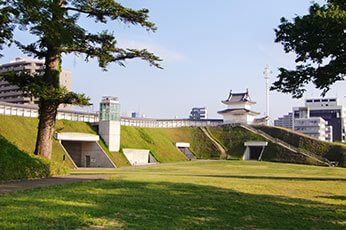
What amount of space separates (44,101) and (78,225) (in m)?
10.9

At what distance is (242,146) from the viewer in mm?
56219

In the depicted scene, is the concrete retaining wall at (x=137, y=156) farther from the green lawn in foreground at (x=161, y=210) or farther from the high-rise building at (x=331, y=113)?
the high-rise building at (x=331, y=113)

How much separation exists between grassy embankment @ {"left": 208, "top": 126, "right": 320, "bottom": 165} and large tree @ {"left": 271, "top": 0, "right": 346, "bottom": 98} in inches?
1350

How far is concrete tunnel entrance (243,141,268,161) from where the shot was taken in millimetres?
54156

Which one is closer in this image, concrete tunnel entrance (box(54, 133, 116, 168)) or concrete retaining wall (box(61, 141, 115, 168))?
concrete tunnel entrance (box(54, 133, 116, 168))

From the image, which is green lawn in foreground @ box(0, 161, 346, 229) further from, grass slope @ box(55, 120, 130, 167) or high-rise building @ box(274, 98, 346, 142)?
high-rise building @ box(274, 98, 346, 142)

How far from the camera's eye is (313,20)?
50.0 ft

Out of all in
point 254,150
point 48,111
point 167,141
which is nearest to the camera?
point 48,111

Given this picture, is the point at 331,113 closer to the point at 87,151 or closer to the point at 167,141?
the point at 167,141

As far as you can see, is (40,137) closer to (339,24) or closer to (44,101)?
(44,101)

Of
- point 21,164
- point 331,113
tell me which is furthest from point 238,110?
point 331,113

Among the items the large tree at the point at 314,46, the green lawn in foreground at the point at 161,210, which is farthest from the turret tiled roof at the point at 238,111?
the green lawn in foreground at the point at 161,210

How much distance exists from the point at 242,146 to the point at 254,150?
132 inches

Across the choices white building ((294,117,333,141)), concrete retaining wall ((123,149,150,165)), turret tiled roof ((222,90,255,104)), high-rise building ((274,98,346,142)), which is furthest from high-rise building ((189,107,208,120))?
concrete retaining wall ((123,149,150,165))
